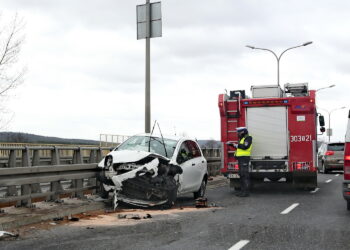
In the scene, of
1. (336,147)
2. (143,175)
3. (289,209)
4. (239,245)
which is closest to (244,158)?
(289,209)

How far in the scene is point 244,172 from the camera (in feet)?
44.2

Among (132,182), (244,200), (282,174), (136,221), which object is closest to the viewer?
(136,221)

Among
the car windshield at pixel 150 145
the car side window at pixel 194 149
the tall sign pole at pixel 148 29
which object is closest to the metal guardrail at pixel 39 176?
the car windshield at pixel 150 145

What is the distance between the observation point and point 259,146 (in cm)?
1446

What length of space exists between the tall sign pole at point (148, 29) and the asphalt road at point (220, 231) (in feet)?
19.1

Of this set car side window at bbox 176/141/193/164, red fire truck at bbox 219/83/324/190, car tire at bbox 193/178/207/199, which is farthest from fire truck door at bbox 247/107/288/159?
car side window at bbox 176/141/193/164

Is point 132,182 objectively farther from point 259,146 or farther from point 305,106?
point 305,106

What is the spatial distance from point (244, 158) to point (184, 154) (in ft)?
8.22

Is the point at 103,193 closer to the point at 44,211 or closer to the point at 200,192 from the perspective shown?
the point at 44,211

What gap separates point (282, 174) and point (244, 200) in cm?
217

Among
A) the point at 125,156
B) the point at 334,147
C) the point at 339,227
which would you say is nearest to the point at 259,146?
the point at 125,156

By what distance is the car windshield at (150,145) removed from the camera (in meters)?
11.0

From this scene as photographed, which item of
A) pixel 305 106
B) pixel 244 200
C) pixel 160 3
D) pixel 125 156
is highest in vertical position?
pixel 160 3

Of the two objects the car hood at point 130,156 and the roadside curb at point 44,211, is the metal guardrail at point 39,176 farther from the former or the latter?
the car hood at point 130,156
